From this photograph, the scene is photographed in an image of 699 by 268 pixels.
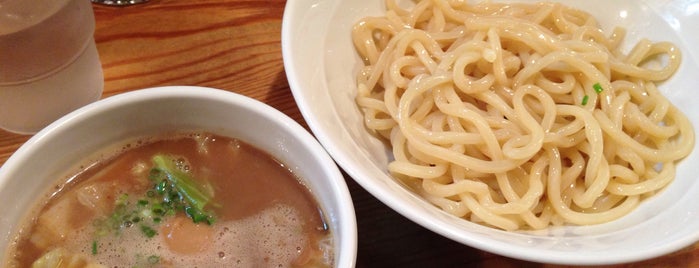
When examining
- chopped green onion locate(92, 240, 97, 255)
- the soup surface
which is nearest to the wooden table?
the soup surface

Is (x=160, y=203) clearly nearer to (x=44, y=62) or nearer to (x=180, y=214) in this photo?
(x=180, y=214)

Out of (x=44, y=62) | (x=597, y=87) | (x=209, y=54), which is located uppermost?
(x=597, y=87)

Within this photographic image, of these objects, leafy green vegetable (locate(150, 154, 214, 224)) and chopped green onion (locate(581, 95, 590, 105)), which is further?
chopped green onion (locate(581, 95, 590, 105))

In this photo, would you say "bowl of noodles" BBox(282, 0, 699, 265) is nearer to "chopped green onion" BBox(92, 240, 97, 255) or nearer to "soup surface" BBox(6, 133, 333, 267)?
"soup surface" BBox(6, 133, 333, 267)

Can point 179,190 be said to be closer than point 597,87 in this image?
Yes

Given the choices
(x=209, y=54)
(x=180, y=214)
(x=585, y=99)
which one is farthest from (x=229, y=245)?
(x=585, y=99)

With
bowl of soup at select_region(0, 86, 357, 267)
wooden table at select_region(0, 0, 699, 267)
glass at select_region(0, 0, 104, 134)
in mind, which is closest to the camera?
bowl of soup at select_region(0, 86, 357, 267)
